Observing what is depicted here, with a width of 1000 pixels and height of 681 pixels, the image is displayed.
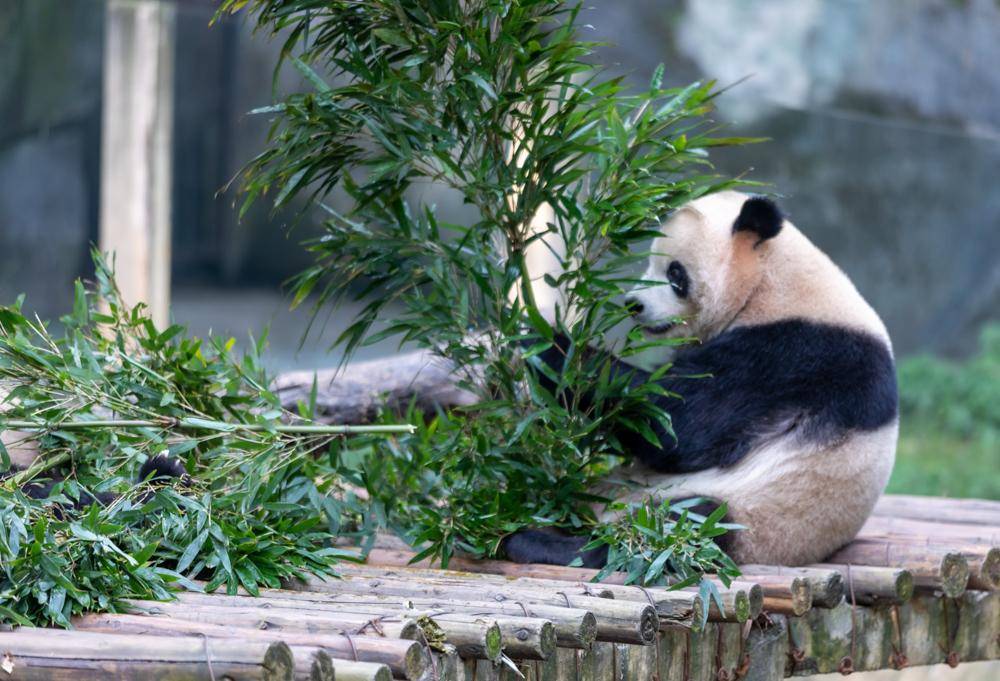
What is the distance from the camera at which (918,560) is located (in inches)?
122

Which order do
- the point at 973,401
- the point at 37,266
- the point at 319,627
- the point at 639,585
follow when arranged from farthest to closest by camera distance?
the point at 973,401 → the point at 37,266 → the point at 639,585 → the point at 319,627

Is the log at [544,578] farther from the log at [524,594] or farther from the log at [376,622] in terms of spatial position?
the log at [376,622]

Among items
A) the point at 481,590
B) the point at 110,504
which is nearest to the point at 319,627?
the point at 481,590

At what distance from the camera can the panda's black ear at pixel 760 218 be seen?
321cm

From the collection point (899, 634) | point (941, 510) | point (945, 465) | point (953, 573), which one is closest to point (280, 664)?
point (953, 573)

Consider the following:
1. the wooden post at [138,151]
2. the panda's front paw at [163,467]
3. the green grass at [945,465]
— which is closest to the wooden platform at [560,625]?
the panda's front paw at [163,467]

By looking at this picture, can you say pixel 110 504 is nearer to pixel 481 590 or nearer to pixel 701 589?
pixel 481 590

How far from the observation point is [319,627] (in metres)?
1.99

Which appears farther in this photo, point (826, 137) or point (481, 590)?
point (826, 137)

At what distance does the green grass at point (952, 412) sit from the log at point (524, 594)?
511 centimetres

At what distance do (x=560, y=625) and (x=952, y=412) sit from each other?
623 centimetres

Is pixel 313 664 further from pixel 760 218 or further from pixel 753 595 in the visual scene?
pixel 760 218

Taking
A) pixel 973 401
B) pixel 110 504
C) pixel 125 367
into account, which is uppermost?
pixel 125 367

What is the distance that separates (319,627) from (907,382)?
6680 millimetres
